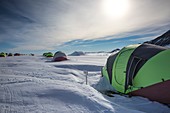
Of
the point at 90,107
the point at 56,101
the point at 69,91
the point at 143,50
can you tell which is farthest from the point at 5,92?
the point at 143,50

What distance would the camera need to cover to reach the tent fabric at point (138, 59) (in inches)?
198

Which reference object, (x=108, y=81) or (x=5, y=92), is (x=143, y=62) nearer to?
(x=108, y=81)

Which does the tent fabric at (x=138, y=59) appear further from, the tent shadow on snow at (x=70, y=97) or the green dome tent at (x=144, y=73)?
the tent shadow on snow at (x=70, y=97)

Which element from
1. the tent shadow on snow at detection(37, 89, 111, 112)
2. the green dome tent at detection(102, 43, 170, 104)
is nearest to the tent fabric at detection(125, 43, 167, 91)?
the green dome tent at detection(102, 43, 170, 104)

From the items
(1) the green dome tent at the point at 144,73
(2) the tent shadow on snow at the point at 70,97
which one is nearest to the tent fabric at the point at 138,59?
(1) the green dome tent at the point at 144,73

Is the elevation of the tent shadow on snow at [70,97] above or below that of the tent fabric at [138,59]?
below

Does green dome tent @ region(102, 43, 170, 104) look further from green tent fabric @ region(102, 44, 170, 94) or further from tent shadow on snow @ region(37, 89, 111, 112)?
tent shadow on snow @ region(37, 89, 111, 112)

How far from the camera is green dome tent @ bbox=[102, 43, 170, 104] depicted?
4328 mm

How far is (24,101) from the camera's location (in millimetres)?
3299

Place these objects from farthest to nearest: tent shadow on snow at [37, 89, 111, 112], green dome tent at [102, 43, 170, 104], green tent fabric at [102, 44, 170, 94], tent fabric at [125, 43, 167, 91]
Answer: tent fabric at [125, 43, 167, 91] → green tent fabric at [102, 44, 170, 94] → green dome tent at [102, 43, 170, 104] → tent shadow on snow at [37, 89, 111, 112]

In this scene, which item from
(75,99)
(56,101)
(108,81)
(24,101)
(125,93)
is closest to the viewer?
(24,101)

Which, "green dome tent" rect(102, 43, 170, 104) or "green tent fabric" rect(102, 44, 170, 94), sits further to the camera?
"green tent fabric" rect(102, 44, 170, 94)

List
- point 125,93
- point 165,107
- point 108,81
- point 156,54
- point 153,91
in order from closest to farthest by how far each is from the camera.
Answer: point 165,107
point 153,91
point 156,54
point 125,93
point 108,81

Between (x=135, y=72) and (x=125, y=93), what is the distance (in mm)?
964
